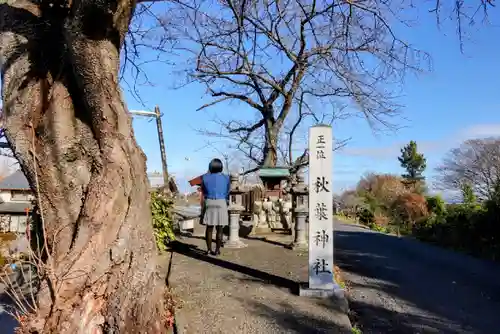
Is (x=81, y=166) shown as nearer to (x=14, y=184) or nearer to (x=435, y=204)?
(x=435, y=204)

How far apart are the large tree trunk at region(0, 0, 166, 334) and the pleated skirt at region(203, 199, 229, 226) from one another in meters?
3.56

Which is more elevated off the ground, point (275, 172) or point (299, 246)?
point (275, 172)

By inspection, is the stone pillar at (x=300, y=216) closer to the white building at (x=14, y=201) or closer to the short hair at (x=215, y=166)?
the short hair at (x=215, y=166)

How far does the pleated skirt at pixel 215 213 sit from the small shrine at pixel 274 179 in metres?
5.14

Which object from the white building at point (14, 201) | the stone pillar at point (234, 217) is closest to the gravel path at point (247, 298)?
the stone pillar at point (234, 217)

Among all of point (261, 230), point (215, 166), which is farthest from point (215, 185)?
point (261, 230)

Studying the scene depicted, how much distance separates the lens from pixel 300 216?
9789 mm

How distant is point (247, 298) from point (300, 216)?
159 inches

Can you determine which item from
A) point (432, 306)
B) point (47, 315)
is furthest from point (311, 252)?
point (47, 315)

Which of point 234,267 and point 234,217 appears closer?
point 234,267

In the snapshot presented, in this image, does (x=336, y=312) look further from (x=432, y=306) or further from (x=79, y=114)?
(x=79, y=114)

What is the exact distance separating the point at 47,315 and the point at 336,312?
3248 mm

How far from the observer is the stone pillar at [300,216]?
386 inches

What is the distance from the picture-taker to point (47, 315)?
13.3ft
